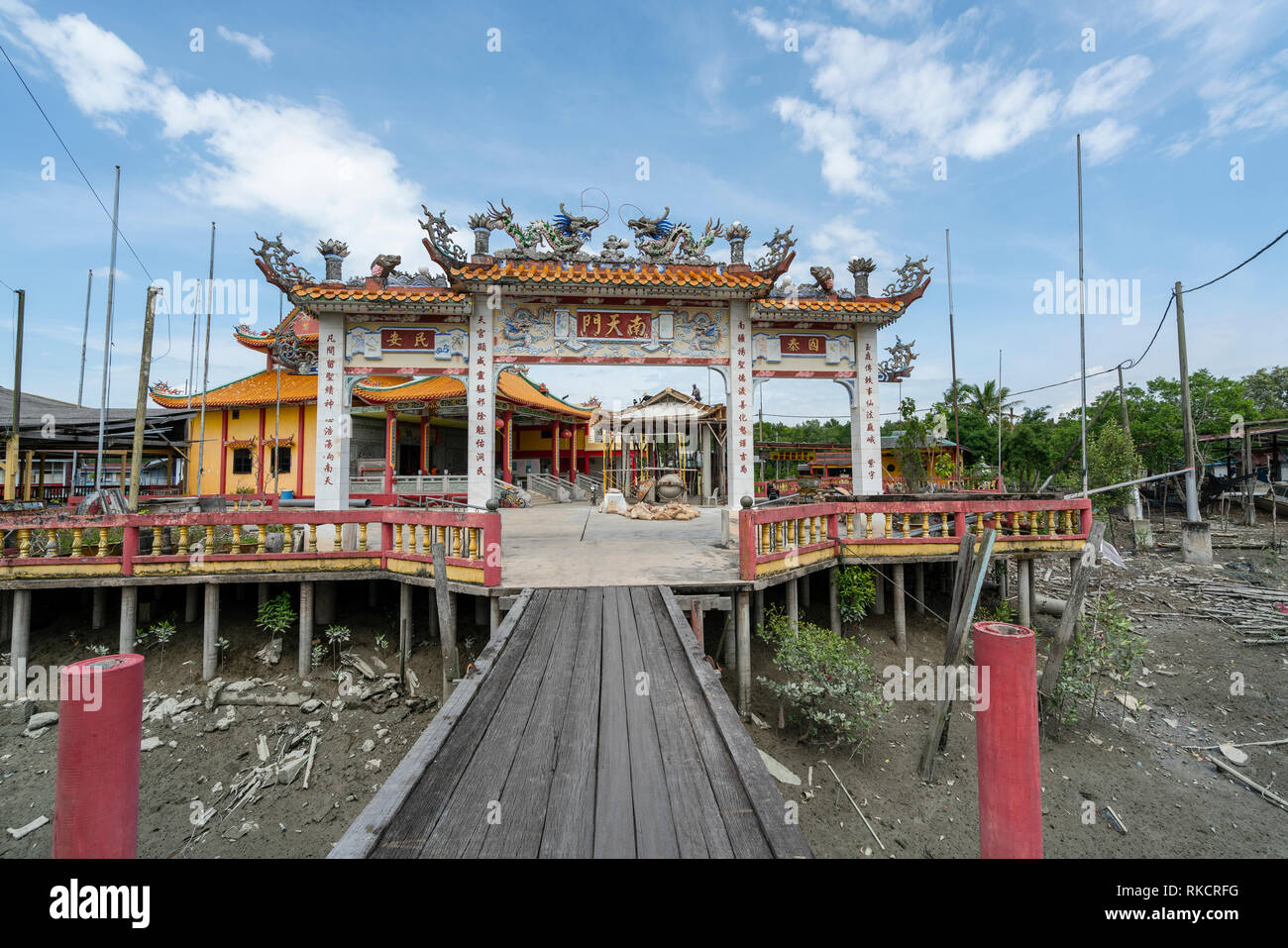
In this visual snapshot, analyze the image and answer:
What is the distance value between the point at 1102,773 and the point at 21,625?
48.4ft

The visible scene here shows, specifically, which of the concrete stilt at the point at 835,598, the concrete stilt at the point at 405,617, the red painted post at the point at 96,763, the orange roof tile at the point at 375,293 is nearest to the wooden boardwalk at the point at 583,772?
the red painted post at the point at 96,763

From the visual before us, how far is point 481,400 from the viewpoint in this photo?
380 inches

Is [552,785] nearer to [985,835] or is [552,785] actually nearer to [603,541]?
[985,835]

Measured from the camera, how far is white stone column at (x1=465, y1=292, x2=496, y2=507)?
9.60 m

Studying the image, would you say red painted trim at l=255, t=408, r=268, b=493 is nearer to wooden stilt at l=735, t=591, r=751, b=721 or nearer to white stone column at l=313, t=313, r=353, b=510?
white stone column at l=313, t=313, r=353, b=510

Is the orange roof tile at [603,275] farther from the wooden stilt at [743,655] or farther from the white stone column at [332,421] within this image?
the wooden stilt at [743,655]

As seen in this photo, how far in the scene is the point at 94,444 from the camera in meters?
16.0

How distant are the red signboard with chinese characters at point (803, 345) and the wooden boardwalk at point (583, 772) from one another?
775 cm

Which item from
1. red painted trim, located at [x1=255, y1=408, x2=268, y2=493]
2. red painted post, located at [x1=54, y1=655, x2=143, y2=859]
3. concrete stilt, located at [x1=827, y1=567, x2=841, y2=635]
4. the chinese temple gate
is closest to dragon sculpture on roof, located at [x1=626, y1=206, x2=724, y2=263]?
the chinese temple gate

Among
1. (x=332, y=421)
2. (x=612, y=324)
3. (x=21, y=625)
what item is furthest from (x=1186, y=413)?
(x=21, y=625)

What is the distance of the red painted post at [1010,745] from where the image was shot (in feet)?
8.87

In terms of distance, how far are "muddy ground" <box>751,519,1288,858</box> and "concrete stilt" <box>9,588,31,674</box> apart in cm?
1058

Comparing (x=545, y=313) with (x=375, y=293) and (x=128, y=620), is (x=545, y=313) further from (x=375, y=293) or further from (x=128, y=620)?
(x=128, y=620)

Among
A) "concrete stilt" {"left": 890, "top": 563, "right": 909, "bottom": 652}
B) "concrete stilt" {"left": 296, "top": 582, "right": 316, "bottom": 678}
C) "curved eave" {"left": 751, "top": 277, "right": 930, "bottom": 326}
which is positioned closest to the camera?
"concrete stilt" {"left": 296, "top": 582, "right": 316, "bottom": 678}
